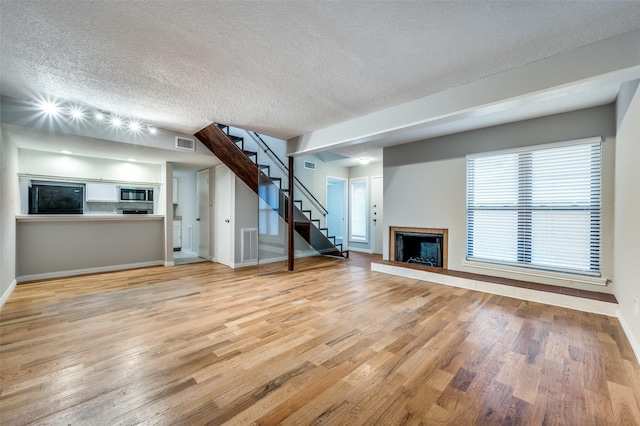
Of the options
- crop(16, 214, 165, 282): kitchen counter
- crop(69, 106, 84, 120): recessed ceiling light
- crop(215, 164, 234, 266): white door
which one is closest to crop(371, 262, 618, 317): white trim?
crop(215, 164, 234, 266): white door

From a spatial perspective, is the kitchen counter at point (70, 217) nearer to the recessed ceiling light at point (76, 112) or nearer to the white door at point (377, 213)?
the recessed ceiling light at point (76, 112)

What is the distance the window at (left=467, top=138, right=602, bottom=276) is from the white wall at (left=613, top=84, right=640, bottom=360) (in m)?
0.35

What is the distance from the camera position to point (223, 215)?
588 centimetres

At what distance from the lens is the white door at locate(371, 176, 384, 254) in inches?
286

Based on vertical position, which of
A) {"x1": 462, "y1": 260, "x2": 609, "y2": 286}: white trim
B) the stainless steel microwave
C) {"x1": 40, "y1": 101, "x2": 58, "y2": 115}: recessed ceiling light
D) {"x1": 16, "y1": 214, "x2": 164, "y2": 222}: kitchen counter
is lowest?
{"x1": 462, "y1": 260, "x2": 609, "y2": 286}: white trim

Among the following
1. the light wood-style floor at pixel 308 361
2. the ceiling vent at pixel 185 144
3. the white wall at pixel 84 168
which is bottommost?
the light wood-style floor at pixel 308 361

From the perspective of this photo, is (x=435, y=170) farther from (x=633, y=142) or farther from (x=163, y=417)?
(x=163, y=417)

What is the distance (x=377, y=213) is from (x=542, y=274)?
3.96m

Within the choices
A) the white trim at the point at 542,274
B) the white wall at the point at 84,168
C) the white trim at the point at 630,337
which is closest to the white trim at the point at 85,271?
the white wall at the point at 84,168

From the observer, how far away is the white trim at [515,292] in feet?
10.2

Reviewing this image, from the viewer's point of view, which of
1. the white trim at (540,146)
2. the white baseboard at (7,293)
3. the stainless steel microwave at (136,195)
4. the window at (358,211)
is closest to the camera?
the white baseboard at (7,293)

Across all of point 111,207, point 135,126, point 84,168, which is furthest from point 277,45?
point 111,207

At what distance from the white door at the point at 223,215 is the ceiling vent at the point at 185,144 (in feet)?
2.98

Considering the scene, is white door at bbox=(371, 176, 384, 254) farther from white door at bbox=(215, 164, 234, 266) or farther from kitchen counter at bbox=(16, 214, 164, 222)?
kitchen counter at bbox=(16, 214, 164, 222)
